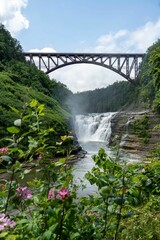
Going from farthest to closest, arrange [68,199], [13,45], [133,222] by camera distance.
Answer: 1. [13,45]
2. [133,222]
3. [68,199]

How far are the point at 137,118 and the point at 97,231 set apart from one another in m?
24.2

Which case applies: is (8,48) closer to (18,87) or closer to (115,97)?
(18,87)

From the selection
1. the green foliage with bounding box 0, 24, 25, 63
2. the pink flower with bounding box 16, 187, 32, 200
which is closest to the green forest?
the pink flower with bounding box 16, 187, 32, 200

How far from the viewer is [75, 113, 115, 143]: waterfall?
33656 mm

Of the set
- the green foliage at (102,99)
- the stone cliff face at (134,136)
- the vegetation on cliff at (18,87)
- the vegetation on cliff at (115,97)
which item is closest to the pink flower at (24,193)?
the vegetation on cliff at (18,87)

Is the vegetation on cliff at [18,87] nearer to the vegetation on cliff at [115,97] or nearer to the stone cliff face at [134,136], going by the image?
the stone cliff face at [134,136]

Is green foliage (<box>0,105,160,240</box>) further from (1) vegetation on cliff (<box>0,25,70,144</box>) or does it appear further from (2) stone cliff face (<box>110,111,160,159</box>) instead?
(2) stone cliff face (<box>110,111,160,159</box>)

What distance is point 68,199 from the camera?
1671 millimetres

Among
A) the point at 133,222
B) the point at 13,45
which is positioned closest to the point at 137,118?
the point at 13,45

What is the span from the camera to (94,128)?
3622cm

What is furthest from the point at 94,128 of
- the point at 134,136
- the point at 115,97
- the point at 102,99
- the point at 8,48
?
the point at 102,99

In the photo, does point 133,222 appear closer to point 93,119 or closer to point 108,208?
point 108,208

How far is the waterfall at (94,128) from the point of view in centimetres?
3366

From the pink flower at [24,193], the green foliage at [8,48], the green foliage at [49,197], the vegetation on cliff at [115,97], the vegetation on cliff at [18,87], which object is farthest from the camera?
the vegetation on cliff at [115,97]
